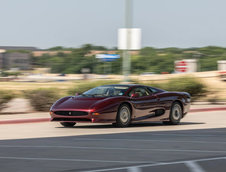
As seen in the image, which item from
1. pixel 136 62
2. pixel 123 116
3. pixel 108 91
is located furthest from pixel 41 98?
pixel 136 62

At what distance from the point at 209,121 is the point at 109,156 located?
9038 mm

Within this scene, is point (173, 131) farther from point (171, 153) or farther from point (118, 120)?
point (171, 153)

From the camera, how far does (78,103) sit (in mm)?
13891

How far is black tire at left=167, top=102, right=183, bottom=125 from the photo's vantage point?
50.6 ft

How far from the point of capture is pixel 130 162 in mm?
7672

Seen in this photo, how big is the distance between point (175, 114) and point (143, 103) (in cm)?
142

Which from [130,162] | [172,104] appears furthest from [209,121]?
[130,162]

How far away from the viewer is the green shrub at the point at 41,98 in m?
19.3

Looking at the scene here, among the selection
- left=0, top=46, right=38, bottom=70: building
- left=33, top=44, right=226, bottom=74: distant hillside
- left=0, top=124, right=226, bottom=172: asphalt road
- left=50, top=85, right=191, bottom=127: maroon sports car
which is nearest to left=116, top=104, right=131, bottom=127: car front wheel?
left=50, top=85, right=191, bottom=127: maroon sports car

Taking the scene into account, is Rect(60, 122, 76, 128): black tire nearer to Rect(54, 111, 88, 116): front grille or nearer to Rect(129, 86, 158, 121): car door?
Rect(54, 111, 88, 116): front grille

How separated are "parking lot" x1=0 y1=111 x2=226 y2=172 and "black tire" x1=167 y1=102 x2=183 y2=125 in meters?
0.96

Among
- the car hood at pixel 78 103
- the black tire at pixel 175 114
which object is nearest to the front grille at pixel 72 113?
the car hood at pixel 78 103

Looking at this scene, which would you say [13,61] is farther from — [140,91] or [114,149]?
[114,149]

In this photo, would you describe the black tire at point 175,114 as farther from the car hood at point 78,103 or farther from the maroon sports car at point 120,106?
the car hood at point 78,103
